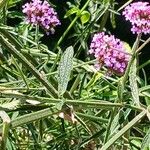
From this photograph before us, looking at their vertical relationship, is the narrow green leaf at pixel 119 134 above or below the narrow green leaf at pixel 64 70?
below

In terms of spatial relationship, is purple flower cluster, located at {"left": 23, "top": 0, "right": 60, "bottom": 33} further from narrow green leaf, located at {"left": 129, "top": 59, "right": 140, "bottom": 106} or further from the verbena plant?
narrow green leaf, located at {"left": 129, "top": 59, "right": 140, "bottom": 106}

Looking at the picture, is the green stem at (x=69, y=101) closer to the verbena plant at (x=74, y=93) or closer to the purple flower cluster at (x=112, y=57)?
the verbena plant at (x=74, y=93)

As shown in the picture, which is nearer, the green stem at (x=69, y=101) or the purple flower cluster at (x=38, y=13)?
the green stem at (x=69, y=101)

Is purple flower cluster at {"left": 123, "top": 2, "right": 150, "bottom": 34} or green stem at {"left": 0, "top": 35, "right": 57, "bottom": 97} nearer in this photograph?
green stem at {"left": 0, "top": 35, "right": 57, "bottom": 97}

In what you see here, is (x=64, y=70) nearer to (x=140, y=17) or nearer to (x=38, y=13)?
(x=140, y=17)

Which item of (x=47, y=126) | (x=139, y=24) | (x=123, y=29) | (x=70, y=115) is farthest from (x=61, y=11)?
(x=70, y=115)

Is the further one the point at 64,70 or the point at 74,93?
the point at 74,93

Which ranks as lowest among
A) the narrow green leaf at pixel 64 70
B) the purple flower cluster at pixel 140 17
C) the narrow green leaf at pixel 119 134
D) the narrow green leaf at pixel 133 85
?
the narrow green leaf at pixel 119 134

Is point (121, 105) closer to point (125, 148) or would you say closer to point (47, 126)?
point (125, 148)

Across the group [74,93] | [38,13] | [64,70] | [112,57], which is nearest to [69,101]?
[64,70]

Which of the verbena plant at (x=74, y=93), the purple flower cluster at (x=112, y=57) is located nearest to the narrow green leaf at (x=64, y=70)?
the verbena plant at (x=74, y=93)

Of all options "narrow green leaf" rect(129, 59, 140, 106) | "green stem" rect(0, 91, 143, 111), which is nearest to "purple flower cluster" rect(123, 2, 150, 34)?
"narrow green leaf" rect(129, 59, 140, 106)

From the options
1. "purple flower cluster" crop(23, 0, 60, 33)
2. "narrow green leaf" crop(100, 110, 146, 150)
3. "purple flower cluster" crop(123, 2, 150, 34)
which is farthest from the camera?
"purple flower cluster" crop(23, 0, 60, 33)
